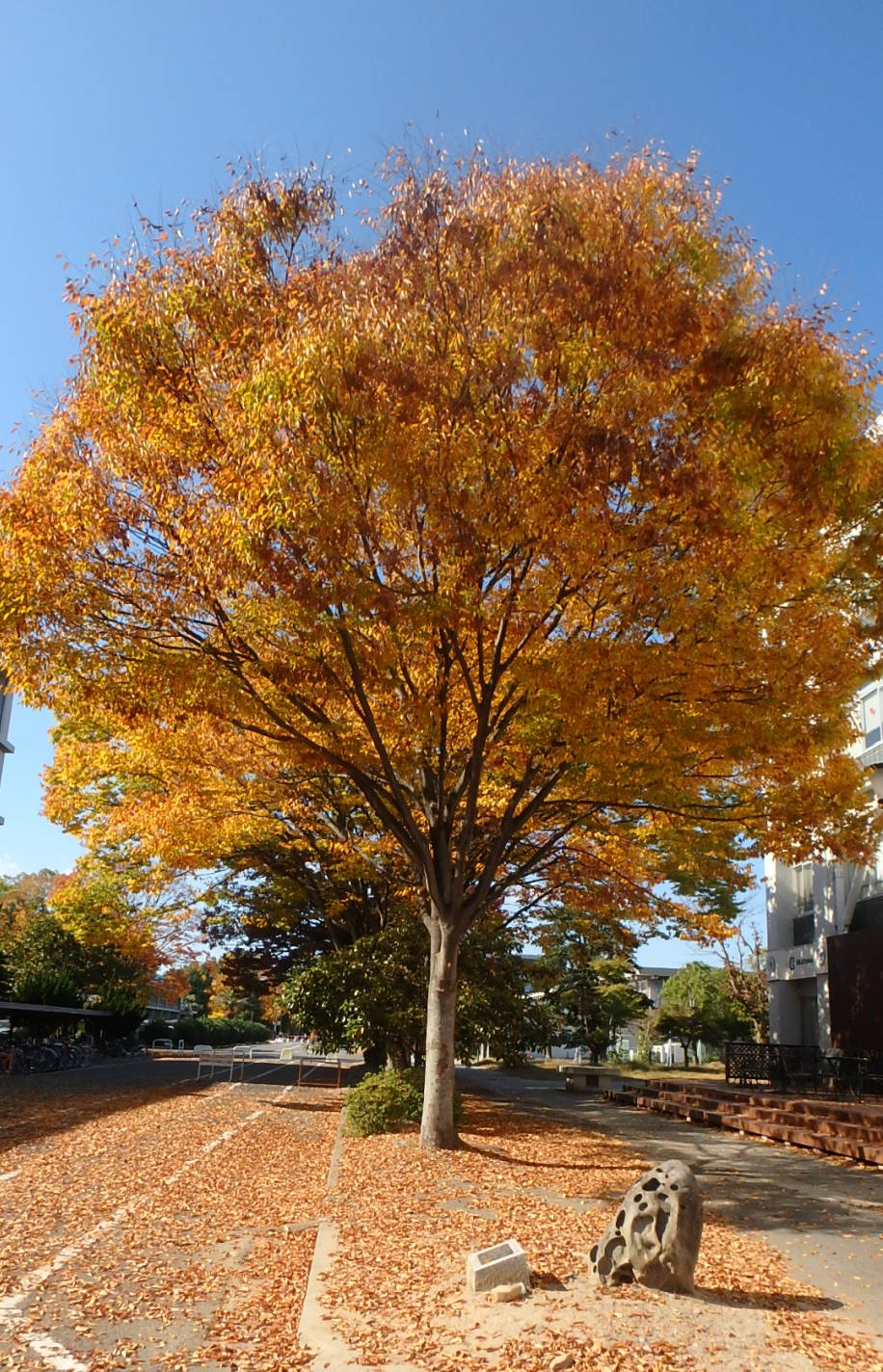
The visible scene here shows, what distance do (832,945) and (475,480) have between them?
20747 mm

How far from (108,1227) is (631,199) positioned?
9.77 meters

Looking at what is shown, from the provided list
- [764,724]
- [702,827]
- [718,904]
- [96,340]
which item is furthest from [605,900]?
[718,904]

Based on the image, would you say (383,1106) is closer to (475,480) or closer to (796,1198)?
(796,1198)

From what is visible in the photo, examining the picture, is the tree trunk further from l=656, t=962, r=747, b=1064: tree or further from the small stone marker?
l=656, t=962, r=747, b=1064: tree

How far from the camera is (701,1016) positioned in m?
37.7

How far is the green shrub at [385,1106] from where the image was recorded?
1365cm

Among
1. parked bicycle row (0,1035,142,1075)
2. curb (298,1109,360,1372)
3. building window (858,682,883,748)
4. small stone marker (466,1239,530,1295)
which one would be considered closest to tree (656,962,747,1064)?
building window (858,682,883,748)

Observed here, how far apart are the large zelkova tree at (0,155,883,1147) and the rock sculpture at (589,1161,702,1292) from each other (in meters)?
4.88

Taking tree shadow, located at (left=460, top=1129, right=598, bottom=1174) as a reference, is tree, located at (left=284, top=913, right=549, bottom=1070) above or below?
above

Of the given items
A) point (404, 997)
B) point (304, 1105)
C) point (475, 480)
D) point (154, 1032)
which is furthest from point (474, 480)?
point (154, 1032)

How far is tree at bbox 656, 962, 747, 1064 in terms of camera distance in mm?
37719

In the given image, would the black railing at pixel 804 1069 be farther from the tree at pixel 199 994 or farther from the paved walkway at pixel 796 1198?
the tree at pixel 199 994

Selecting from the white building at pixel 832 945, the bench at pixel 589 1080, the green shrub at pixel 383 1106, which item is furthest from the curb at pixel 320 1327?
the bench at pixel 589 1080

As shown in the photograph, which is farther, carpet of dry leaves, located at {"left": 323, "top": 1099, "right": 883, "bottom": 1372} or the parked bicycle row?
the parked bicycle row
